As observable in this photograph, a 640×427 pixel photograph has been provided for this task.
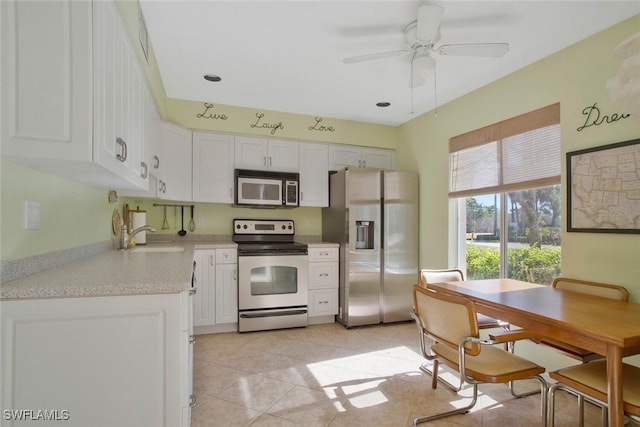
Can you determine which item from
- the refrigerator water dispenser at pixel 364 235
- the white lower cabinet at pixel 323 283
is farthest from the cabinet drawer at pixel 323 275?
the refrigerator water dispenser at pixel 364 235

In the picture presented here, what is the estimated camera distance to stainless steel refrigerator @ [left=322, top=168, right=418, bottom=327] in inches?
144

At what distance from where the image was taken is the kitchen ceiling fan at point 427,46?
188 cm

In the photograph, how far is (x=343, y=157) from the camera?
4.20 metres

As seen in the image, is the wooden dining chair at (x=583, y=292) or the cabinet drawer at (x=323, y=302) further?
the cabinet drawer at (x=323, y=302)

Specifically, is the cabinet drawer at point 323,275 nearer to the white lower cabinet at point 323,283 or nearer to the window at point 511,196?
the white lower cabinet at point 323,283

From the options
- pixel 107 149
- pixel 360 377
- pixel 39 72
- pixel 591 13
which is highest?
pixel 591 13

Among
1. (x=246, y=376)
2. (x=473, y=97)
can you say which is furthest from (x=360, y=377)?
(x=473, y=97)

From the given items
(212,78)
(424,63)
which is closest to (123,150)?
(212,78)

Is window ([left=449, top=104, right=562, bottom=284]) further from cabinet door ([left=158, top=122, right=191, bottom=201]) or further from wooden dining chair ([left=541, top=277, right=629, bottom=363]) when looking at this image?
cabinet door ([left=158, top=122, right=191, bottom=201])

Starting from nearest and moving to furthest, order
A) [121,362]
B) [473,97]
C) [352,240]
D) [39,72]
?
1. [39,72]
2. [121,362]
3. [473,97]
4. [352,240]

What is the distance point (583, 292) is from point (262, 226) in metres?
3.13

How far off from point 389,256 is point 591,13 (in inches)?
105

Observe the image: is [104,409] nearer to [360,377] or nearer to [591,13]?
[360,377]

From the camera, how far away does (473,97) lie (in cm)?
323
